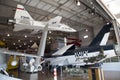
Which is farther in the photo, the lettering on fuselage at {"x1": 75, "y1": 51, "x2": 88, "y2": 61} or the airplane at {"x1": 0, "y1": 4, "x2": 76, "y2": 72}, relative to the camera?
the lettering on fuselage at {"x1": 75, "y1": 51, "x2": 88, "y2": 61}

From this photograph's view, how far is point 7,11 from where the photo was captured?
34.3 feet

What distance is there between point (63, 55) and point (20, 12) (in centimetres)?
460

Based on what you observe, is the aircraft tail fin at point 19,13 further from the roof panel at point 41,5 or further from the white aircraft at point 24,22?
the roof panel at point 41,5

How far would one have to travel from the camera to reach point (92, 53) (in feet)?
25.5

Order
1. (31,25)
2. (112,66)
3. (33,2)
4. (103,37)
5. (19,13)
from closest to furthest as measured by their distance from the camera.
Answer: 1. (19,13)
2. (103,37)
3. (31,25)
4. (33,2)
5. (112,66)

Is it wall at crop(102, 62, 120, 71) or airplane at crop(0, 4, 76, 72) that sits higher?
airplane at crop(0, 4, 76, 72)

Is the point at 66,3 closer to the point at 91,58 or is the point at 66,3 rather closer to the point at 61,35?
the point at 91,58

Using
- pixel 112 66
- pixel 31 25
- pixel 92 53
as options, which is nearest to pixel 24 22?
pixel 31 25

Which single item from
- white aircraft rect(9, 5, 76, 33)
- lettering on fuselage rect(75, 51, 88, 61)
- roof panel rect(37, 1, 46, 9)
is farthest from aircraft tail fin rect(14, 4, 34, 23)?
lettering on fuselage rect(75, 51, 88, 61)

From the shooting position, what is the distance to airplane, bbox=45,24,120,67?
23.5 ft

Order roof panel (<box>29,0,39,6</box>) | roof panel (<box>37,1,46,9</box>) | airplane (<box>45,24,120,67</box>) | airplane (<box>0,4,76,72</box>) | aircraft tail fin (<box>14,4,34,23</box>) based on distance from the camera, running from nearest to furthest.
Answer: airplane (<box>45,24,120,67</box>), airplane (<box>0,4,76,72</box>), aircraft tail fin (<box>14,4,34,23</box>), roof panel (<box>29,0,39,6</box>), roof panel (<box>37,1,46,9</box>)

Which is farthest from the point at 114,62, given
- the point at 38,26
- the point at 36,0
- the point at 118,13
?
the point at 36,0

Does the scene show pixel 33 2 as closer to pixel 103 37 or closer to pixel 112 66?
pixel 103 37

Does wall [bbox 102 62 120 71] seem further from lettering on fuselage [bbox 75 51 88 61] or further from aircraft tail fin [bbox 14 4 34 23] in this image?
aircraft tail fin [bbox 14 4 34 23]
